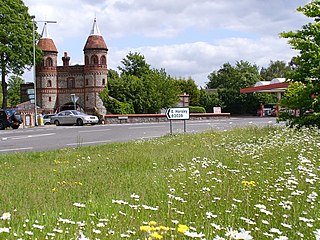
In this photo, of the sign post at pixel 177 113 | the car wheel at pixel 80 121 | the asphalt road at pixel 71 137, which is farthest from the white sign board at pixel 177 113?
the car wheel at pixel 80 121

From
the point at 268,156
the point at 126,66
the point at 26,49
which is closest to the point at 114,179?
the point at 268,156

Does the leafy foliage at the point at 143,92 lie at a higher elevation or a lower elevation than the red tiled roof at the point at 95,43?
lower

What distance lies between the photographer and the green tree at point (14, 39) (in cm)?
5347

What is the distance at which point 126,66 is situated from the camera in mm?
68562

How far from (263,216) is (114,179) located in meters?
3.55

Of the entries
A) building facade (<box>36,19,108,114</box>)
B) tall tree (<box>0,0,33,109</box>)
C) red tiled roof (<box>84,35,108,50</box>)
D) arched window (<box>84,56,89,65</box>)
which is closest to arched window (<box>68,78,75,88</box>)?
building facade (<box>36,19,108,114</box>)

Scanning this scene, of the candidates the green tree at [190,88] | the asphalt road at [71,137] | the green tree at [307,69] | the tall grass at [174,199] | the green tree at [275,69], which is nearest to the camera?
the tall grass at [174,199]

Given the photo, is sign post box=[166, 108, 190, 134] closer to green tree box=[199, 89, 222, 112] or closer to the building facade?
the building facade

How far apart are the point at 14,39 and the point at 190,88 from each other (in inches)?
1425

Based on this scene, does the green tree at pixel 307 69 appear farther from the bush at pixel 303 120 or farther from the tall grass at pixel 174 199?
the tall grass at pixel 174 199

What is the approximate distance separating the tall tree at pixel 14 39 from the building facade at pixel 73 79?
9.47 meters

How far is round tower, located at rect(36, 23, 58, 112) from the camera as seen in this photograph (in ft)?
218

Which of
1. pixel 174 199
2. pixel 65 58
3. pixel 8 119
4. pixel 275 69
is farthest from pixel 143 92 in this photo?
pixel 275 69

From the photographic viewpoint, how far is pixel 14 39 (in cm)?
5416
